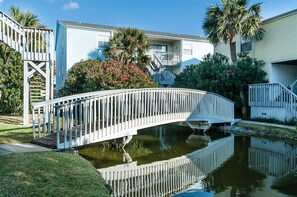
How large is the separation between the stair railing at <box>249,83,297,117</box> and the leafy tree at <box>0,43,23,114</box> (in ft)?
47.4

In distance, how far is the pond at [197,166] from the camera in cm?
689

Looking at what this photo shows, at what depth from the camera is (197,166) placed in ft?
29.8

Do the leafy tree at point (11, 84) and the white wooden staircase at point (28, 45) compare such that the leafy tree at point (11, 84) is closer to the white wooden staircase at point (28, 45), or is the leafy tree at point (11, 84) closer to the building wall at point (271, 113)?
the white wooden staircase at point (28, 45)

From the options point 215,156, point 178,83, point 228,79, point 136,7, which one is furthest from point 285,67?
point 136,7

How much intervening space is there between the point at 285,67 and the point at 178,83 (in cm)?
753

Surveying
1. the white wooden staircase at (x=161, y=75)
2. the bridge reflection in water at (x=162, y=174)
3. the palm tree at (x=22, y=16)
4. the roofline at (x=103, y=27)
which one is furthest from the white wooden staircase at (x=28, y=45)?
the white wooden staircase at (x=161, y=75)

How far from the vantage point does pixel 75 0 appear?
28.1 metres

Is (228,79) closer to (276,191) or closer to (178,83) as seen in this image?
(178,83)

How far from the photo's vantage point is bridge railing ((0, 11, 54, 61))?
1361cm

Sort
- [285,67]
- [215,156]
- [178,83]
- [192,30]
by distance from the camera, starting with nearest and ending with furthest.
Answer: [215,156] < [285,67] < [178,83] < [192,30]

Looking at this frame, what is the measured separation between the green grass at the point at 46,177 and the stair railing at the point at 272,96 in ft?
43.5

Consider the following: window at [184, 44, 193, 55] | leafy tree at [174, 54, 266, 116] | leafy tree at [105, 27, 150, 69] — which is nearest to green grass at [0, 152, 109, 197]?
leafy tree at [174, 54, 266, 116]

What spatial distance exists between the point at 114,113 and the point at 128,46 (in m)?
11.6

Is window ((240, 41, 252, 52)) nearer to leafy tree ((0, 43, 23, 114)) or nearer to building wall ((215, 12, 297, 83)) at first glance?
building wall ((215, 12, 297, 83))
